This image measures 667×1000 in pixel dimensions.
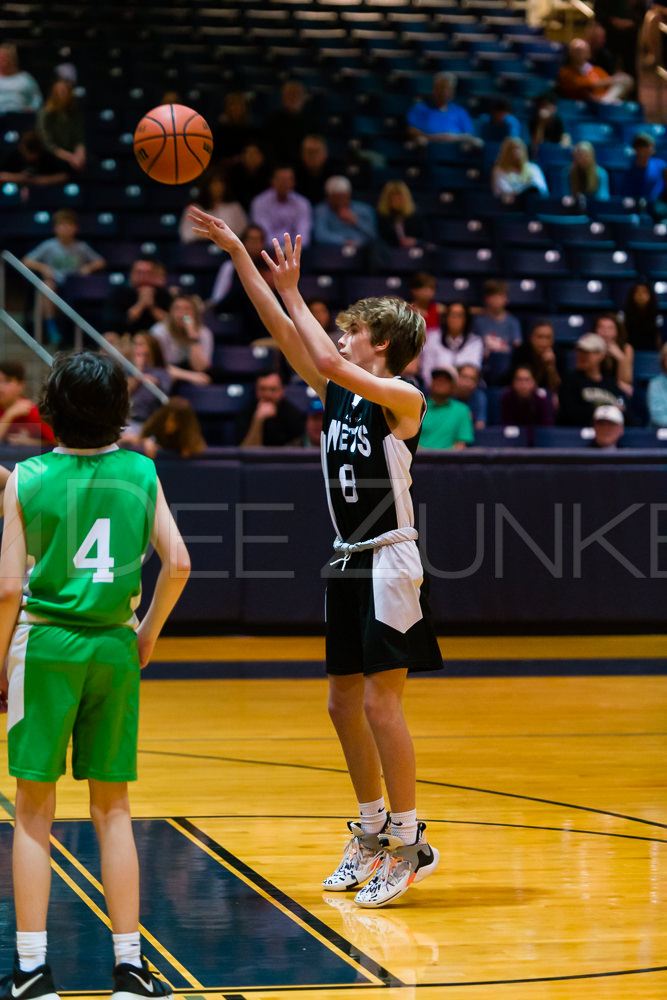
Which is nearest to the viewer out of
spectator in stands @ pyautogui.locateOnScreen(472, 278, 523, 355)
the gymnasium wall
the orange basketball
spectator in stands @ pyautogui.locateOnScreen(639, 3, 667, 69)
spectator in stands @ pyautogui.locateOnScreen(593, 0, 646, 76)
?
the orange basketball

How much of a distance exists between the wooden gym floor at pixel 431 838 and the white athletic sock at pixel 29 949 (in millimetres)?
236

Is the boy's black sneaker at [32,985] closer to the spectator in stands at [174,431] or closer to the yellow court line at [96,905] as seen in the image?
the yellow court line at [96,905]

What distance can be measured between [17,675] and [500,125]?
14.0 meters

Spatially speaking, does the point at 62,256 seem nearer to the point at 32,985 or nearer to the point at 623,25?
the point at 623,25

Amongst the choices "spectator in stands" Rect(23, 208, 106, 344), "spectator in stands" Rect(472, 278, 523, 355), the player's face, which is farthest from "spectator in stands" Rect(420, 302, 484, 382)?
the player's face

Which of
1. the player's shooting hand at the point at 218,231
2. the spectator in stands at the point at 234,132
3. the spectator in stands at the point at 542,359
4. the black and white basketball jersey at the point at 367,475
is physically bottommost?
the spectator in stands at the point at 542,359

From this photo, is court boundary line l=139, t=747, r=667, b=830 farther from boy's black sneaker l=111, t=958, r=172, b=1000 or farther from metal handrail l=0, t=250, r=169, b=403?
metal handrail l=0, t=250, r=169, b=403

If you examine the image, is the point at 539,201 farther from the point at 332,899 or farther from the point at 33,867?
the point at 33,867

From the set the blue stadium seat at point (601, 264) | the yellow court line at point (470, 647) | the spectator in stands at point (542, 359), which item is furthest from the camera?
the blue stadium seat at point (601, 264)

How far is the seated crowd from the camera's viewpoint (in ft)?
36.2

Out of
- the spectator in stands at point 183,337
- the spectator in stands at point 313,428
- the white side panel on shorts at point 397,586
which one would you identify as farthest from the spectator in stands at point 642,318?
the white side panel on shorts at point 397,586

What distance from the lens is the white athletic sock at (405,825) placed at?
4680 millimetres

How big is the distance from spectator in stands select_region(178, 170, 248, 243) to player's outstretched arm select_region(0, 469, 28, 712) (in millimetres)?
9616

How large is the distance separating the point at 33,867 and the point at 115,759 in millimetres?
316
